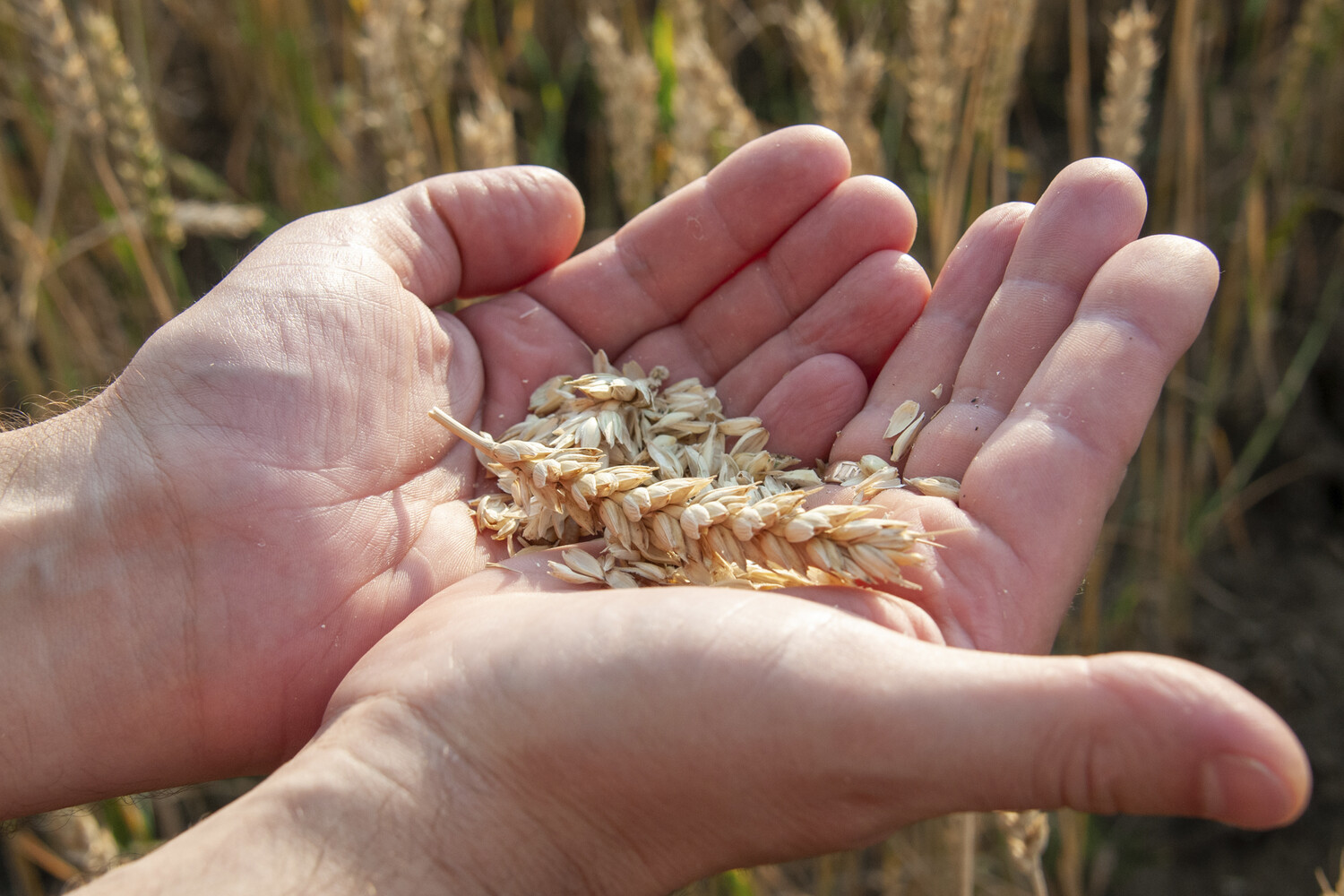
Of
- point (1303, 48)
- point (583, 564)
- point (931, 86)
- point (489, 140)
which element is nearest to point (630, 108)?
point (489, 140)

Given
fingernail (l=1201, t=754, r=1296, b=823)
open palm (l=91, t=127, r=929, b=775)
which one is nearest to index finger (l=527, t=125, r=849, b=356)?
open palm (l=91, t=127, r=929, b=775)

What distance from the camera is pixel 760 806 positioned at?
1.35 metres

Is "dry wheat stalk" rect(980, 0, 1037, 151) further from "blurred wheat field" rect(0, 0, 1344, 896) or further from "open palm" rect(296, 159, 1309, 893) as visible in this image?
"open palm" rect(296, 159, 1309, 893)

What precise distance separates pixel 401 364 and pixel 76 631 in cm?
80

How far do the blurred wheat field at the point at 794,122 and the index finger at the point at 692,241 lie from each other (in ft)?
Result: 0.58

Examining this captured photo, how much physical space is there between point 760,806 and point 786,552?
40 centimetres

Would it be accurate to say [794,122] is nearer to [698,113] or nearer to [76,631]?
[698,113]

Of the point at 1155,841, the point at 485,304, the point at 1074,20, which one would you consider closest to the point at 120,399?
the point at 485,304

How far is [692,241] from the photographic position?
2.29 meters

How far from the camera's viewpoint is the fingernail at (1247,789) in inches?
43.2

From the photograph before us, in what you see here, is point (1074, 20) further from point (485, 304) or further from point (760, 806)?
point (760, 806)

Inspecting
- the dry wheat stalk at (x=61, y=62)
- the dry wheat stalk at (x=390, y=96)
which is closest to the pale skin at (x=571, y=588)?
the dry wheat stalk at (x=390, y=96)

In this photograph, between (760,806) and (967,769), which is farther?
(760,806)

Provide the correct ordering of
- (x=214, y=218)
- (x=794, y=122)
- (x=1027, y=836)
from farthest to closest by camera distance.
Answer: (x=794, y=122), (x=214, y=218), (x=1027, y=836)
